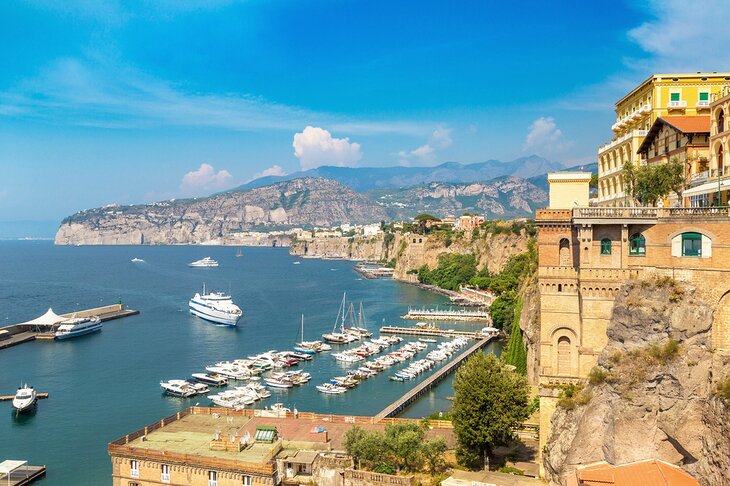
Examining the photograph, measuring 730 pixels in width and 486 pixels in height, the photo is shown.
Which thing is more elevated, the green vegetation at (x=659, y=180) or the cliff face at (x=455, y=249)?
the green vegetation at (x=659, y=180)

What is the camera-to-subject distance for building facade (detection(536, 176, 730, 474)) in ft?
82.6

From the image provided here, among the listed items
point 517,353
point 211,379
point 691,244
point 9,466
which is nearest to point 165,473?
point 9,466

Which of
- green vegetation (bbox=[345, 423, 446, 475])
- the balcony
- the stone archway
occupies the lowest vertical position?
green vegetation (bbox=[345, 423, 446, 475])

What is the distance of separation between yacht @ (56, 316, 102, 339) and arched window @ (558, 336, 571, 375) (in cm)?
6607

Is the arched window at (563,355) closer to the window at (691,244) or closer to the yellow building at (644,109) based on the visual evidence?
the window at (691,244)

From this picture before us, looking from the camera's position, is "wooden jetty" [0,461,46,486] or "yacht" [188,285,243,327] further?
"yacht" [188,285,243,327]

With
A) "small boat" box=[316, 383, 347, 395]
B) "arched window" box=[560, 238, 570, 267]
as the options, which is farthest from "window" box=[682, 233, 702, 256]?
"small boat" box=[316, 383, 347, 395]

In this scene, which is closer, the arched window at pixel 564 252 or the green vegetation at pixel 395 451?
the green vegetation at pixel 395 451

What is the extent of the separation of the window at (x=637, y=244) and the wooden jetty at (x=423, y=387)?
19.7 meters

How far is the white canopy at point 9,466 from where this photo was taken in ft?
115

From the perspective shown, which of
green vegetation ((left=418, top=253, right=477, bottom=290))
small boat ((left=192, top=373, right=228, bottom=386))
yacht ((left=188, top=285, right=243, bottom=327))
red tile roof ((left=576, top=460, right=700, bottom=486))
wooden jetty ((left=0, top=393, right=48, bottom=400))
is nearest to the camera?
red tile roof ((left=576, top=460, right=700, bottom=486))

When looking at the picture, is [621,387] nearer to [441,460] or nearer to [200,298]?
[441,460]

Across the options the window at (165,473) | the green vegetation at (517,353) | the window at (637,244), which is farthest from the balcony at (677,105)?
the window at (165,473)

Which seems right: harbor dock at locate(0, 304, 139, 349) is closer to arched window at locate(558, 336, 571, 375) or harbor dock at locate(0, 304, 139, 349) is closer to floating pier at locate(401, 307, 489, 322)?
floating pier at locate(401, 307, 489, 322)
